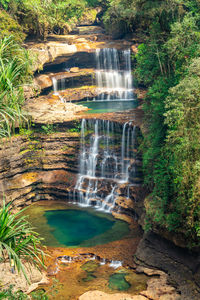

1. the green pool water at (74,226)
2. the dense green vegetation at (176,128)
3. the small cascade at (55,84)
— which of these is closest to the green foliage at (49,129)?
the green pool water at (74,226)

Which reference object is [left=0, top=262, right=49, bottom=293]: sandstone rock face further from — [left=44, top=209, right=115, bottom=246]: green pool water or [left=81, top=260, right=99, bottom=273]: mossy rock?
[left=44, top=209, right=115, bottom=246]: green pool water

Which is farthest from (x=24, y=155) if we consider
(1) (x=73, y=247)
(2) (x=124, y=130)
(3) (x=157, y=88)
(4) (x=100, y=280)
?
(4) (x=100, y=280)

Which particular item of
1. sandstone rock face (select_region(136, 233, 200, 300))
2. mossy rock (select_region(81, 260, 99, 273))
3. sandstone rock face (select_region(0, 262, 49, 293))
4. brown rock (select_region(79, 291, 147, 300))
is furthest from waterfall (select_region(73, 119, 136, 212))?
brown rock (select_region(79, 291, 147, 300))

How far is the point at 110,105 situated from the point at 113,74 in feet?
14.7

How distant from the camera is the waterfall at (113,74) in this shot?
2923 centimetres

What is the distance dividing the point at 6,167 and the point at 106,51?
16.2 metres

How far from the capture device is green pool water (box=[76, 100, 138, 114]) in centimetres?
2547

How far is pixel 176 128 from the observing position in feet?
42.3

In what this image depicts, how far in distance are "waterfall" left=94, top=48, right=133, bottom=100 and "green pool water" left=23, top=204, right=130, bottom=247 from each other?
12561 millimetres

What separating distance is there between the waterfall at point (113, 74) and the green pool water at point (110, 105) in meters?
1.07

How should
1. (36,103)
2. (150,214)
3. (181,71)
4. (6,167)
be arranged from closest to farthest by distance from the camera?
(150,214) < (181,71) < (6,167) < (36,103)

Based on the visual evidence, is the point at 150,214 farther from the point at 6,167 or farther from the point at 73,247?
the point at 6,167

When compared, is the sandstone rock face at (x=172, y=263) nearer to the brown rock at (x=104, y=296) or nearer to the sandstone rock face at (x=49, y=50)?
the brown rock at (x=104, y=296)

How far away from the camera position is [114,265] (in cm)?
1385
